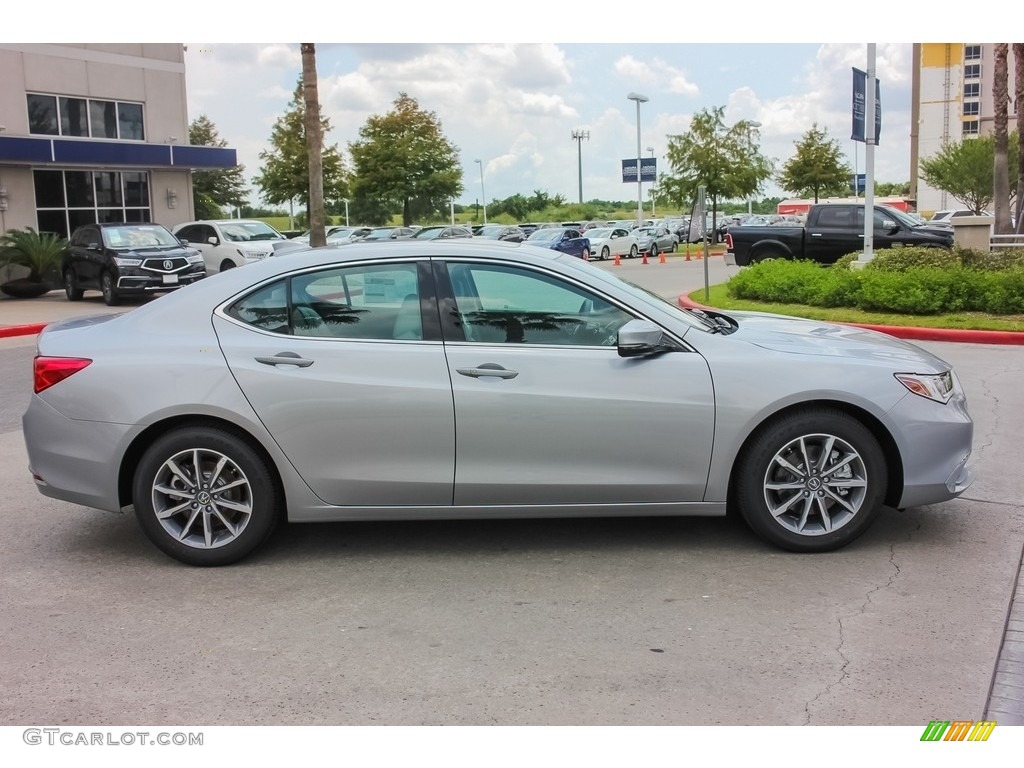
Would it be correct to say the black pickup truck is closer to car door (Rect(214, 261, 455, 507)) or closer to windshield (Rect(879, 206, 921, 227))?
windshield (Rect(879, 206, 921, 227))

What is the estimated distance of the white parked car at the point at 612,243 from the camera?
1618 inches

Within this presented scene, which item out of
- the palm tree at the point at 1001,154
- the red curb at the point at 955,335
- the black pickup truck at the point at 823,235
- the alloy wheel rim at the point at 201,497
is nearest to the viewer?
A: the alloy wheel rim at the point at 201,497

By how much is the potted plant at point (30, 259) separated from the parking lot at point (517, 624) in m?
20.2

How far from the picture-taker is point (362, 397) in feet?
16.5

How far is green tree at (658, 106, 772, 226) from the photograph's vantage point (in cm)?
4912

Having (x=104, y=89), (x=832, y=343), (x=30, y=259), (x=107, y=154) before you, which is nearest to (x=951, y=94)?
(x=104, y=89)

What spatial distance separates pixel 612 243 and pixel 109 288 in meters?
24.1

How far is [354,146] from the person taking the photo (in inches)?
2160

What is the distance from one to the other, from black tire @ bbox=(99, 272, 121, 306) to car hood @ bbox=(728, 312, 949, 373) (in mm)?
18434

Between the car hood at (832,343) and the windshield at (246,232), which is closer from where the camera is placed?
the car hood at (832,343)

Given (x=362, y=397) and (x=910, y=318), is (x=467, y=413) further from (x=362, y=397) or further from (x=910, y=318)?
(x=910, y=318)

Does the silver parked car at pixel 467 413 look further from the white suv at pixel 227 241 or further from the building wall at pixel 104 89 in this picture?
the building wall at pixel 104 89

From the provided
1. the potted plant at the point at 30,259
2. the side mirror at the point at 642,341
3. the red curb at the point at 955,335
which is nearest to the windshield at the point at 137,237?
the potted plant at the point at 30,259

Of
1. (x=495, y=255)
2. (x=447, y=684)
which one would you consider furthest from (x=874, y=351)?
(x=447, y=684)
